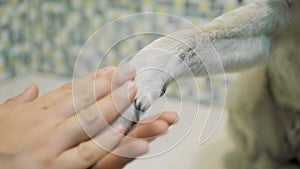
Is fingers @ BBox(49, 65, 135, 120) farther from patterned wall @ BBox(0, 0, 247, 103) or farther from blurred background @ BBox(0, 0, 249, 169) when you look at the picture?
patterned wall @ BBox(0, 0, 247, 103)

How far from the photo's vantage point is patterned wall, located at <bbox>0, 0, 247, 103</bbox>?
1.31 metres

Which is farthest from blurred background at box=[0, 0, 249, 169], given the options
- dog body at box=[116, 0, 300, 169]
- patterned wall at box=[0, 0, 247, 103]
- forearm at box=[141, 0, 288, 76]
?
forearm at box=[141, 0, 288, 76]

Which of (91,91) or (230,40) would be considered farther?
(230,40)

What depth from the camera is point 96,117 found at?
46 cm

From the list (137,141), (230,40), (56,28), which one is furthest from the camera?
(56,28)

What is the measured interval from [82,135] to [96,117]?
0.04 metres

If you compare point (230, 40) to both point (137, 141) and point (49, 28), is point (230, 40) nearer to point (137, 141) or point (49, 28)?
point (137, 141)

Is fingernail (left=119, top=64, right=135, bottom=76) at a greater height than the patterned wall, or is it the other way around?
the patterned wall

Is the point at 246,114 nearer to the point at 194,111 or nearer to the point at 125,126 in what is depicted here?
the point at 194,111

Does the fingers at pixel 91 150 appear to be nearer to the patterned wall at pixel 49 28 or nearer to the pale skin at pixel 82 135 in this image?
the pale skin at pixel 82 135

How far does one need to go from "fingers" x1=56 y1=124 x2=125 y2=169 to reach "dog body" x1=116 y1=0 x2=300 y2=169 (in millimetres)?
28

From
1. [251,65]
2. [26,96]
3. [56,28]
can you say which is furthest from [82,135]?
[56,28]

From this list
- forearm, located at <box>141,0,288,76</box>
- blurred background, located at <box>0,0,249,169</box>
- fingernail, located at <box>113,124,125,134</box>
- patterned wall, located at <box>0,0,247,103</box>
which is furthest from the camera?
patterned wall, located at <box>0,0,247,103</box>

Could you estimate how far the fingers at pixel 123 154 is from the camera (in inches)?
18.1
